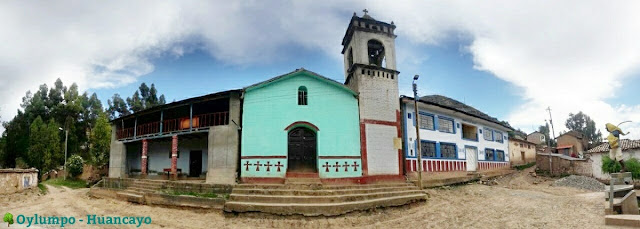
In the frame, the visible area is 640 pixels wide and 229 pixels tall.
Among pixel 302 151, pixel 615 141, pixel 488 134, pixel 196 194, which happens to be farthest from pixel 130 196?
pixel 488 134

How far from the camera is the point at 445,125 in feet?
78.2

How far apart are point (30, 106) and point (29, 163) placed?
8908mm

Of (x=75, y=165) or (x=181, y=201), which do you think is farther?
(x=75, y=165)

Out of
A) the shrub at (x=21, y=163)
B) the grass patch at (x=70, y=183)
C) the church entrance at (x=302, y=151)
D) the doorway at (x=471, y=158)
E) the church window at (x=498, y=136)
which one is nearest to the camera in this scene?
the church entrance at (x=302, y=151)

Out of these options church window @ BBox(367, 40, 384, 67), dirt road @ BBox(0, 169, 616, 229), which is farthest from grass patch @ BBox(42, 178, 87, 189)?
church window @ BBox(367, 40, 384, 67)

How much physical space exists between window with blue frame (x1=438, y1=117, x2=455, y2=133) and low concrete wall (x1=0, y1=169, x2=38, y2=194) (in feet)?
87.2

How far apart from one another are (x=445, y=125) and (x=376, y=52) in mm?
7212

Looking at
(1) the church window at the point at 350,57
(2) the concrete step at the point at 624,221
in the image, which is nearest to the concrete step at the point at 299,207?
(2) the concrete step at the point at 624,221

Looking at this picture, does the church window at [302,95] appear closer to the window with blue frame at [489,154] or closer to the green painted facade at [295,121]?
the green painted facade at [295,121]

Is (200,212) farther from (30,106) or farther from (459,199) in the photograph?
(30,106)

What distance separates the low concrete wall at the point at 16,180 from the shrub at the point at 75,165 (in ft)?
18.5

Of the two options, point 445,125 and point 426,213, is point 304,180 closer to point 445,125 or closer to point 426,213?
point 426,213

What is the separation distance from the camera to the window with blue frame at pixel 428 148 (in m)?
21.4

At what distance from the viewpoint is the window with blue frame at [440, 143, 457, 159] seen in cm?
2279
